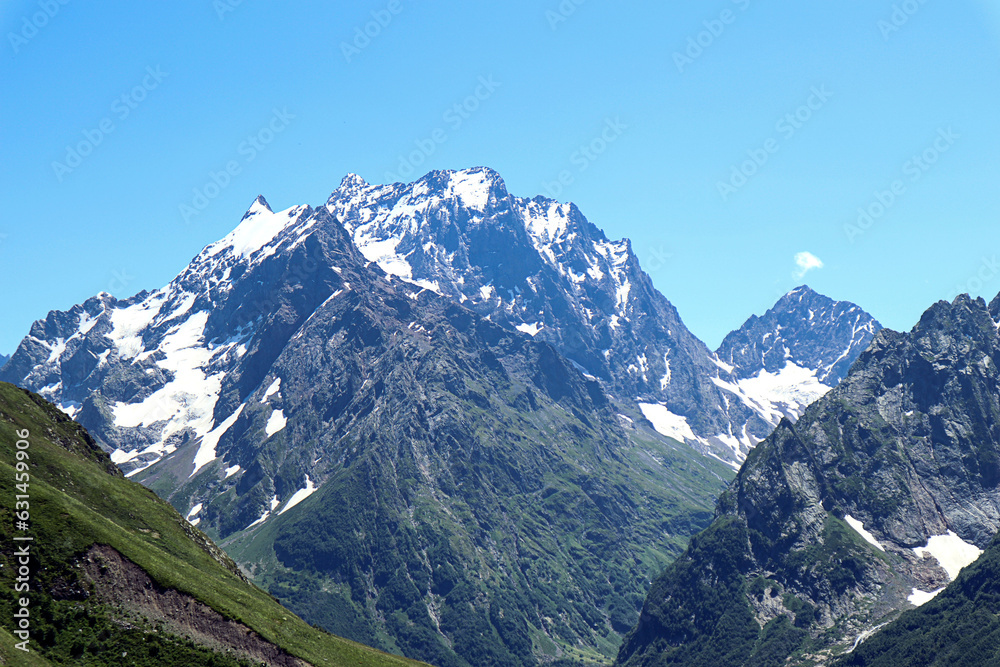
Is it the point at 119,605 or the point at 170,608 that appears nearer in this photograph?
the point at 119,605

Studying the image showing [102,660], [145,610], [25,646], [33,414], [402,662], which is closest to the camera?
[25,646]

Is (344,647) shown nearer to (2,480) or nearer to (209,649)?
(209,649)

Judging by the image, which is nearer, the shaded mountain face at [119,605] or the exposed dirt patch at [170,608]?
the shaded mountain face at [119,605]

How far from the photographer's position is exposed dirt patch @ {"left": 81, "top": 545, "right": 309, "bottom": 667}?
12975 centimetres

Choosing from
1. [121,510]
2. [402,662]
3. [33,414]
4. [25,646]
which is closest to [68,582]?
[25,646]

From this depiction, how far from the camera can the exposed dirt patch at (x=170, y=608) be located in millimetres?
129750

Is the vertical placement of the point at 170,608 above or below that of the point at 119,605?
above

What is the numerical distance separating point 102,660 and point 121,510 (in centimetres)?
6084

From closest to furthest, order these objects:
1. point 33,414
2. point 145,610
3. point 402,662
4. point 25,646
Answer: point 25,646, point 145,610, point 402,662, point 33,414

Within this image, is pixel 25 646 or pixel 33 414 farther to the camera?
pixel 33 414

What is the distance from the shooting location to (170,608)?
13338 centimetres

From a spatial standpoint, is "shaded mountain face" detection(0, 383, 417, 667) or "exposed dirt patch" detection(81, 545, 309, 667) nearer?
"shaded mountain face" detection(0, 383, 417, 667)

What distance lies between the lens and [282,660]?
449 ft

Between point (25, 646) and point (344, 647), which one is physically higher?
point (344, 647)
